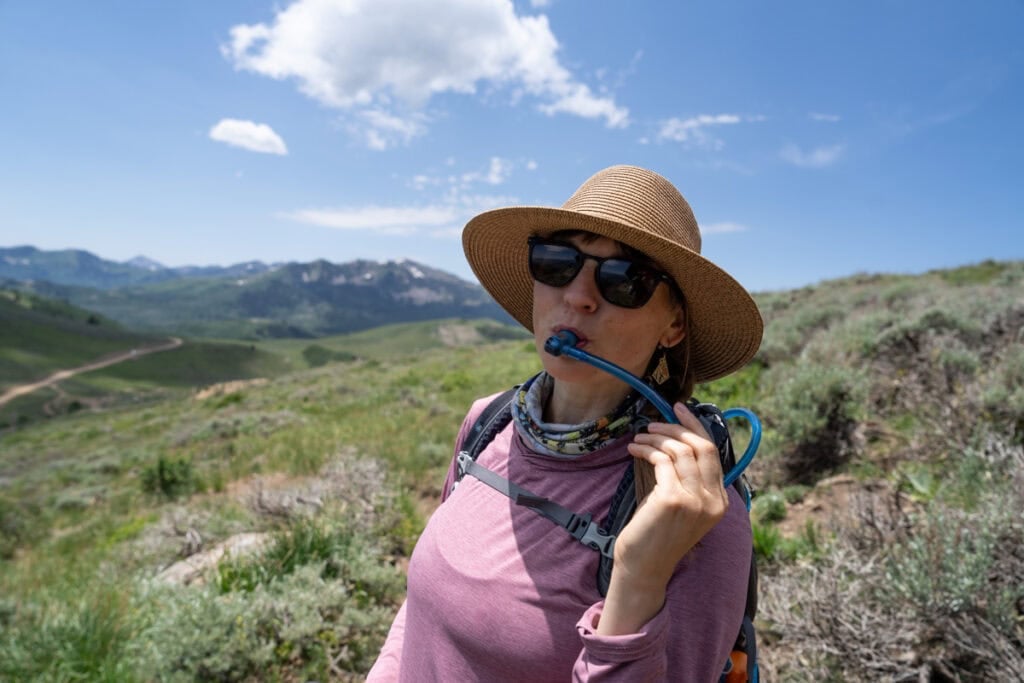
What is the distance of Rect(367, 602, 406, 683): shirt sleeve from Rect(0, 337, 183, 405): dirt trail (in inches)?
4129

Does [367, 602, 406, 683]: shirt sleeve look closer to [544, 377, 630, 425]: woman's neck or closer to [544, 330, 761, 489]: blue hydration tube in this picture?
[544, 377, 630, 425]: woman's neck

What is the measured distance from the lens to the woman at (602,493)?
1.04 m

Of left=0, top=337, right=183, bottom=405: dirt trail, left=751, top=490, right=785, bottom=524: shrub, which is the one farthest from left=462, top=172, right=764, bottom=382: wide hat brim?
left=0, top=337, right=183, bottom=405: dirt trail

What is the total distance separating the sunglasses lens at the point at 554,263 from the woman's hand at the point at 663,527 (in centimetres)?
66

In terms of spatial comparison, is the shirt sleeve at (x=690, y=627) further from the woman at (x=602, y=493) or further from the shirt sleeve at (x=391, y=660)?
the shirt sleeve at (x=391, y=660)

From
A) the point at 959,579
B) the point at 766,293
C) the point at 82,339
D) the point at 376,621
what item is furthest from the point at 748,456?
the point at 82,339

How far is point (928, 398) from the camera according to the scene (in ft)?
15.8

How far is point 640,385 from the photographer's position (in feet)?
4.33

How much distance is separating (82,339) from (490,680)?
537ft

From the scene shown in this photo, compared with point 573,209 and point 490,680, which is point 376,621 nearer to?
point 490,680

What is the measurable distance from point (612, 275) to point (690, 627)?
35.2 inches

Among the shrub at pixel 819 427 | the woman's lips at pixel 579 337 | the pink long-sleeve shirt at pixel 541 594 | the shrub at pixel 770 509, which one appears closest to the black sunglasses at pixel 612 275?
the woman's lips at pixel 579 337

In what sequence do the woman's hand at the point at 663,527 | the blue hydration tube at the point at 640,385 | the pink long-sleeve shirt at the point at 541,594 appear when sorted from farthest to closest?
1. the blue hydration tube at the point at 640,385
2. the pink long-sleeve shirt at the point at 541,594
3. the woman's hand at the point at 663,527

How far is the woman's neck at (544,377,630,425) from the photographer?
5.28ft
